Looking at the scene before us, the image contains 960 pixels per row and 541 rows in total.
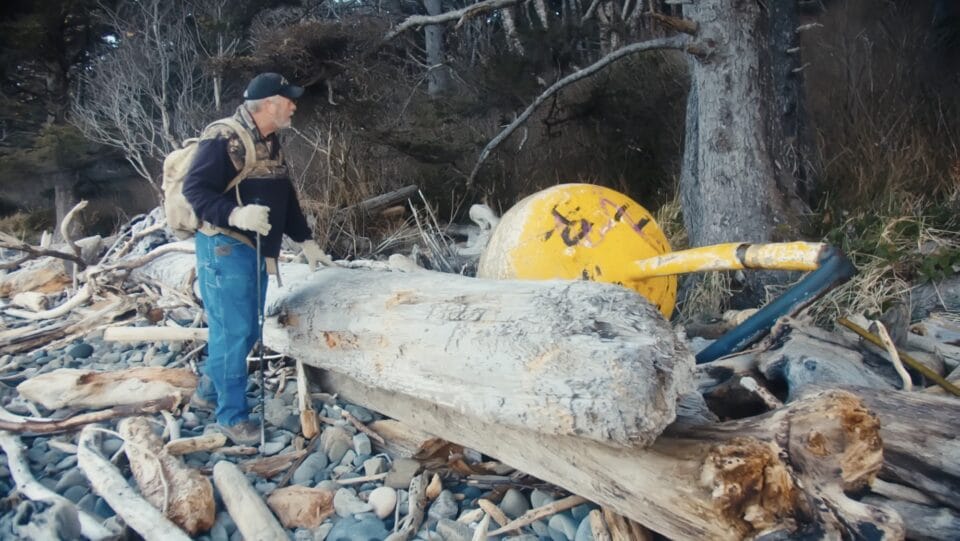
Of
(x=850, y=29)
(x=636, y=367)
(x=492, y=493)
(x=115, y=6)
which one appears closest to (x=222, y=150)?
(x=492, y=493)

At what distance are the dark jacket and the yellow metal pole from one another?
1904 millimetres

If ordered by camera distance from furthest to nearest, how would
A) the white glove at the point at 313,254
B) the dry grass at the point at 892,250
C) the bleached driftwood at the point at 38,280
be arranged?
the bleached driftwood at the point at 38,280 → the dry grass at the point at 892,250 → the white glove at the point at 313,254

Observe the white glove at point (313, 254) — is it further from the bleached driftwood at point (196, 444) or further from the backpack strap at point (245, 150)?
the bleached driftwood at point (196, 444)

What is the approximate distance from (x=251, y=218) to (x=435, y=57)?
9182 millimetres

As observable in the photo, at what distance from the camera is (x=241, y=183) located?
3426mm

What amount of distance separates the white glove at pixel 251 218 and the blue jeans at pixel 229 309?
23cm

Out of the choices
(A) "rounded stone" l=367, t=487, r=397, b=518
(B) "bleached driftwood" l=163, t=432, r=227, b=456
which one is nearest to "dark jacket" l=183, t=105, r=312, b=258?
(B) "bleached driftwood" l=163, t=432, r=227, b=456

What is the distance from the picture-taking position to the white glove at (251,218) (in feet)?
10.2

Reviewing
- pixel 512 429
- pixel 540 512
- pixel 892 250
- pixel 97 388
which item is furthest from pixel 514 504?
pixel 892 250

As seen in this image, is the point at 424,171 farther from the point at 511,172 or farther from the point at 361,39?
the point at 361,39

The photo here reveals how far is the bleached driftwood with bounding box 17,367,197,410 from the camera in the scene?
3697mm

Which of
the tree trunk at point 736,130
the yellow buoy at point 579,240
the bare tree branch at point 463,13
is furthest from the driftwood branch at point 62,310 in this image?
the tree trunk at point 736,130

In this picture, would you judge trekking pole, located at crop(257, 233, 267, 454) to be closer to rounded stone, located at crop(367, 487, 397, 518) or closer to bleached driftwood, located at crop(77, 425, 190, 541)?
bleached driftwood, located at crop(77, 425, 190, 541)

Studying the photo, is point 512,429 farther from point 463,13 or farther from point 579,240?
point 463,13
